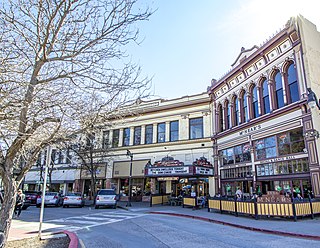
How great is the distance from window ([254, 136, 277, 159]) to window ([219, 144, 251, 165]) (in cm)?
106

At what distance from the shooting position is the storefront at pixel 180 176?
23.5m

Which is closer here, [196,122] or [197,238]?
[197,238]

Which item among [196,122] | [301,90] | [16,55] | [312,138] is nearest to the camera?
[16,55]

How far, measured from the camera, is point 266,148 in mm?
19359

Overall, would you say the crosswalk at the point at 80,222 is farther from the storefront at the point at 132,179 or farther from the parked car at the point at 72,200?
the storefront at the point at 132,179

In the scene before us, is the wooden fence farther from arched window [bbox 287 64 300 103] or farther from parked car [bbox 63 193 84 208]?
parked car [bbox 63 193 84 208]

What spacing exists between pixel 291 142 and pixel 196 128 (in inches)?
474

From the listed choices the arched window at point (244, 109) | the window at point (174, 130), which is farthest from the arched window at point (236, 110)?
the window at point (174, 130)

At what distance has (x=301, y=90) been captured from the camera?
1655 centimetres

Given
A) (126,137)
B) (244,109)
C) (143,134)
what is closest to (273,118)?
(244,109)

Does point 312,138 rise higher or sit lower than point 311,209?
higher

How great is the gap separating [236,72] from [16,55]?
64.8 feet

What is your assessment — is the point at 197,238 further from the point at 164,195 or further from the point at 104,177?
the point at 104,177

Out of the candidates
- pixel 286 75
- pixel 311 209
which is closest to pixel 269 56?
pixel 286 75
